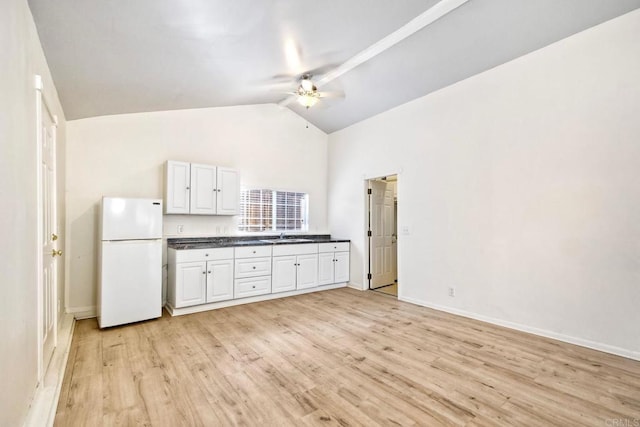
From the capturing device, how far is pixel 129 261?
353cm

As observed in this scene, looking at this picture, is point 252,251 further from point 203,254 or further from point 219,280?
point 203,254

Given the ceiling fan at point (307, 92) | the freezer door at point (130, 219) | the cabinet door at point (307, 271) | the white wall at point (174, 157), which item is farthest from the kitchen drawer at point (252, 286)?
the ceiling fan at point (307, 92)

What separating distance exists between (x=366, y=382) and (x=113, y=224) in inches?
127

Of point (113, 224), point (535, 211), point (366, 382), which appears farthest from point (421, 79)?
point (113, 224)

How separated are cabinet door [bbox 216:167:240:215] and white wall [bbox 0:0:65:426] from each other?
2553mm

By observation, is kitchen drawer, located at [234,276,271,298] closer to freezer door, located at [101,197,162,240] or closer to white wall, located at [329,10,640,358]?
freezer door, located at [101,197,162,240]

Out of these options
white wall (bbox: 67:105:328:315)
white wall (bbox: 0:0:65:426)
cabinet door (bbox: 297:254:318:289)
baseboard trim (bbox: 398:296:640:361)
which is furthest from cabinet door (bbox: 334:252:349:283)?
white wall (bbox: 0:0:65:426)

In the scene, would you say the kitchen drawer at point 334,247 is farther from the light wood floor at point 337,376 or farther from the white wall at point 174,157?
the light wood floor at point 337,376

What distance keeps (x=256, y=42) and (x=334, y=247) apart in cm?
358

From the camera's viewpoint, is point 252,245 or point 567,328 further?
point 252,245

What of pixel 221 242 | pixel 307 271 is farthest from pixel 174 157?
pixel 307 271

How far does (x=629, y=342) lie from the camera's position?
2.72 m

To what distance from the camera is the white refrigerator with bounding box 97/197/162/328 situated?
3.40 m

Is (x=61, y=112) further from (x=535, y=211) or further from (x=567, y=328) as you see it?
(x=567, y=328)
